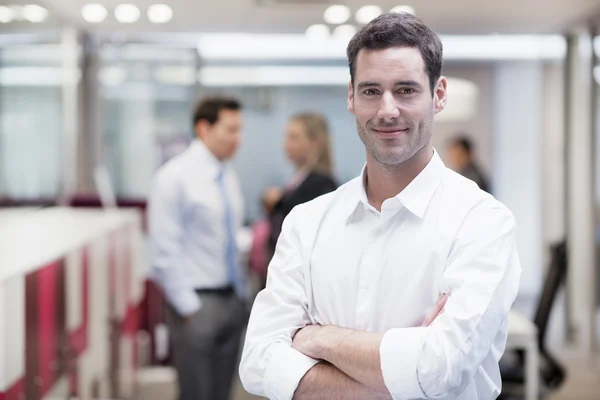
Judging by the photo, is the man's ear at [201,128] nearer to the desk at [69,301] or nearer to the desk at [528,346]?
the desk at [69,301]

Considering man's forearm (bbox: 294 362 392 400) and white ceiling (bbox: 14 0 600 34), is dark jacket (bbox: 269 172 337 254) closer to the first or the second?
white ceiling (bbox: 14 0 600 34)

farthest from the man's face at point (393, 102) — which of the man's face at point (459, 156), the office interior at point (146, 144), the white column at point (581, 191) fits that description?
the man's face at point (459, 156)

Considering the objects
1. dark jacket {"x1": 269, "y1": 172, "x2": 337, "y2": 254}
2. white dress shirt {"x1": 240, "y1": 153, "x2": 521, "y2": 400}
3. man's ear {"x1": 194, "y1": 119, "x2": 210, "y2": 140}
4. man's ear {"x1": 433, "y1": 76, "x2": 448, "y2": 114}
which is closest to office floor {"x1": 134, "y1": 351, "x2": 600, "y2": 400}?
man's ear {"x1": 194, "y1": 119, "x2": 210, "y2": 140}

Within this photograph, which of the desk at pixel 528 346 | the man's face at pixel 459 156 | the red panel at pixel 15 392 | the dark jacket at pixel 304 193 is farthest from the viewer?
the man's face at pixel 459 156

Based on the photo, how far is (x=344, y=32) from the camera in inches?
143

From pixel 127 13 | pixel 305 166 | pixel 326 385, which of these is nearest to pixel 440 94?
pixel 326 385

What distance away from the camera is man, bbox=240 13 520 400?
1.36 meters

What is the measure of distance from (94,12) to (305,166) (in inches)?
44.0

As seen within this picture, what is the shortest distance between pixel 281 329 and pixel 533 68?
19.3ft

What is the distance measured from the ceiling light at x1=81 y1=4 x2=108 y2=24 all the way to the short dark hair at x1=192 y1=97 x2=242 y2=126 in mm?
547

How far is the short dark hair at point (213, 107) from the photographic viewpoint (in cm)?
324

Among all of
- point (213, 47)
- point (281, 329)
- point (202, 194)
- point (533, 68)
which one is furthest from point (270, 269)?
point (533, 68)

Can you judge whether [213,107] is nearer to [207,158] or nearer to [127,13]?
[207,158]

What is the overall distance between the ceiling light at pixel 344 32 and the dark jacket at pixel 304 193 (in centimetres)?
101
